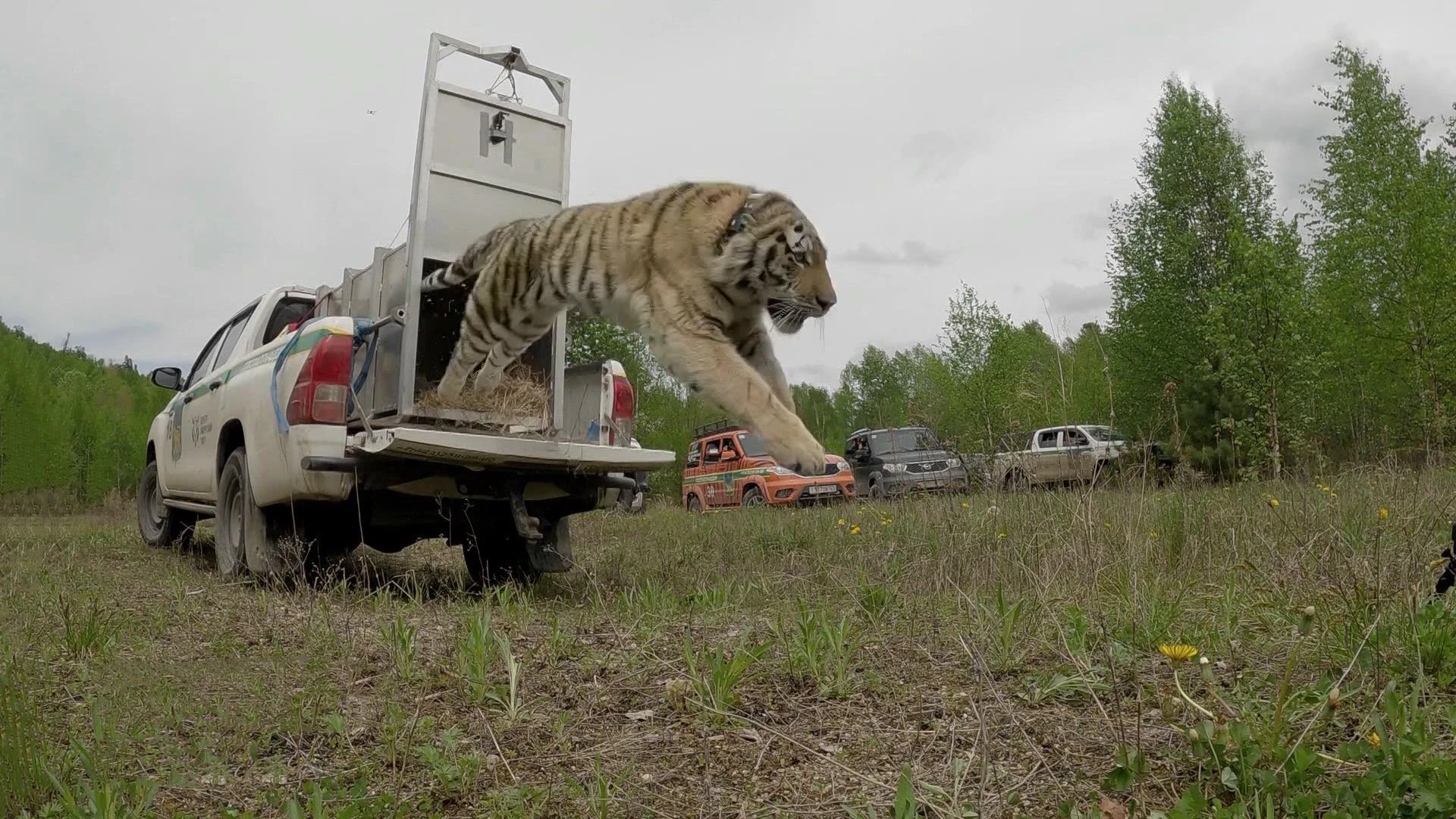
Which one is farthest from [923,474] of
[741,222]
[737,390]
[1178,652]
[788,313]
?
[1178,652]

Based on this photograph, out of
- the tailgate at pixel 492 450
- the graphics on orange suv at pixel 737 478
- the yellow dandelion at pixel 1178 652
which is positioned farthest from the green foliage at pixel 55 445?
the yellow dandelion at pixel 1178 652

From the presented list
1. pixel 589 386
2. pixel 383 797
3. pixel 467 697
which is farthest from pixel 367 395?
pixel 383 797

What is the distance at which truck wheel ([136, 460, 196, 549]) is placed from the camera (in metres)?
9.00

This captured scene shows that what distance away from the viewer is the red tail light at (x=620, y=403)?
6.40m

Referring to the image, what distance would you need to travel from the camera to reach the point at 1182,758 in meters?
2.22

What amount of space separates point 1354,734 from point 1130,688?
1.90 feet

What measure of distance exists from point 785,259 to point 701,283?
0.44 m

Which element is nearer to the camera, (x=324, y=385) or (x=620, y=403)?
(x=324, y=385)

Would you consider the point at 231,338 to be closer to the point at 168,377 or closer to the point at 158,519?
the point at 168,377

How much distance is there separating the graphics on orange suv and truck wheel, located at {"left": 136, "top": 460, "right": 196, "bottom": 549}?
954 centimetres

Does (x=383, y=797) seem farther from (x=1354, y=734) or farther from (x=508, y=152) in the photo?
(x=508, y=152)

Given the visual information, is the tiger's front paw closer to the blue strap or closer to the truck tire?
the blue strap

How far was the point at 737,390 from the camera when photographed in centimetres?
409

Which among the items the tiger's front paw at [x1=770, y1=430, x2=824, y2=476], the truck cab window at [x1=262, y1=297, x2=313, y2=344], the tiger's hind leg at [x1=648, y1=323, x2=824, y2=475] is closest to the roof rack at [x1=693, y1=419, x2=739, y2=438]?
the truck cab window at [x1=262, y1=297, x2=313, y2=344]
